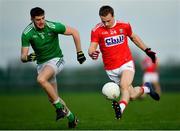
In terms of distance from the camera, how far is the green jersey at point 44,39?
44.9 ft

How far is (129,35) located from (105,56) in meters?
0.71

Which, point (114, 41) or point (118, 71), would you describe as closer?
point (114, 41)

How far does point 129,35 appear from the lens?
13.9m

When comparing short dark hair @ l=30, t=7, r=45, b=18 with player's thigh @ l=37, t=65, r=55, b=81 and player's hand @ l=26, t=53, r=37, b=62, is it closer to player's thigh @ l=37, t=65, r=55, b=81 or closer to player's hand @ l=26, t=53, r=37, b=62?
player's hand @ l=26, t=53, r=37, b=62

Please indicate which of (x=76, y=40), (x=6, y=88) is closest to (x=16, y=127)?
(x=76, y=40)

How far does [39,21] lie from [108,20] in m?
1.48

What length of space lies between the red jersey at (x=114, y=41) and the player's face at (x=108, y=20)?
113mm

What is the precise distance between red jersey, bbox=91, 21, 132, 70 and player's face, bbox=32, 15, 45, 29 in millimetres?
1098

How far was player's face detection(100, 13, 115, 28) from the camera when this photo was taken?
527 inches

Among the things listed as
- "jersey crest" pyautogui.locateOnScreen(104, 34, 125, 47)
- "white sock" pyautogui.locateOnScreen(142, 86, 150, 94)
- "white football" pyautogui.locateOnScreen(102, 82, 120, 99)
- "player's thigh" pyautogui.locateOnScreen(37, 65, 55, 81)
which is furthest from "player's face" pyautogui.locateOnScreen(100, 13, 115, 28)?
"white sock" pyautogui.locateOnScreen(142, 86, 150, 94)

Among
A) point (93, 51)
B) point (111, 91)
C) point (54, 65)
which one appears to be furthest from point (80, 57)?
point (111, 91)

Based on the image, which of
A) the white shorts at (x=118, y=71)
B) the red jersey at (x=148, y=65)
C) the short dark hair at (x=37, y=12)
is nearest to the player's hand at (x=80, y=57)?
the white shorts at (x=118, y=71)

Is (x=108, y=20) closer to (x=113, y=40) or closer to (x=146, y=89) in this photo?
(x=113, y=40)

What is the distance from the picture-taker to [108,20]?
13.5 metres
